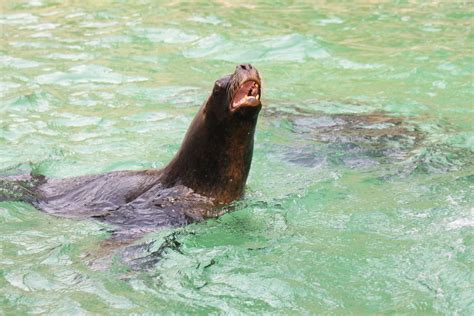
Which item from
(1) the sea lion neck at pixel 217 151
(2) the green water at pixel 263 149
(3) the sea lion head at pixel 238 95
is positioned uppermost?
(3) the sea lion head at pixel 238 95

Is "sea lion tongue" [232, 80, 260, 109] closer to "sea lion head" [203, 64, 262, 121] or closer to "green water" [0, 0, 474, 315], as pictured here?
"sea lion head" [203, 64, 262, 121]

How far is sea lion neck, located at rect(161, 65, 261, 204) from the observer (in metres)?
5.55

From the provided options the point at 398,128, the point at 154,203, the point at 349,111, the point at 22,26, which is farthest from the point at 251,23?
the point at 154,203

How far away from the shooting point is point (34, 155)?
25.0ft

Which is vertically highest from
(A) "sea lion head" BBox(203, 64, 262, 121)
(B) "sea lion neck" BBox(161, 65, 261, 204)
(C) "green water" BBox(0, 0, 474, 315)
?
(A) "sea lion head" BBox(203, 64, 262, 121)

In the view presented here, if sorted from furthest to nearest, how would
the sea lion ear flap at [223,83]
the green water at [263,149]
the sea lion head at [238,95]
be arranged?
1. the sea lion ear flap at [223,83]
2. the sea lion head at [238,95]
3. the green water at [263,149]

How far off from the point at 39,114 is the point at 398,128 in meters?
3.49

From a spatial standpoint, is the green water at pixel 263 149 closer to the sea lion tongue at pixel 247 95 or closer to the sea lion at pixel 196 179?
the sea lion at pixel 196 179

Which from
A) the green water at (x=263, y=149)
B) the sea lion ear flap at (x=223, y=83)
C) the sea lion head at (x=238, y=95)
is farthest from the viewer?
the sea lion ear flap at (x=223, y=83)

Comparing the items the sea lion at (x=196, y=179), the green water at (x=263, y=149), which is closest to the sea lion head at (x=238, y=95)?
the sea lion at (x=196, y=179)

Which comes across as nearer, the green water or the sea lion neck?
the green water

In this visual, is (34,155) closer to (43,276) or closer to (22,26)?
(43,276)

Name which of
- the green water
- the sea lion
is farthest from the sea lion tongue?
the green water

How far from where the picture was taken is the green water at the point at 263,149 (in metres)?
4.78
